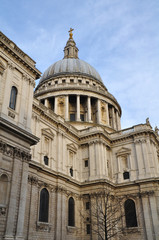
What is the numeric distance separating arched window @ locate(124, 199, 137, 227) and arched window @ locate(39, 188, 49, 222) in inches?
478

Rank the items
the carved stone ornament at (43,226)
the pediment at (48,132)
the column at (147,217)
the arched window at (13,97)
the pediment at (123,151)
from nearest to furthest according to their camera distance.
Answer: the arched window at (13,97) → the carved stone ornament at (43,226) → the column at (147,217) → the pediment at (48,132) → the pediment at (123,151)

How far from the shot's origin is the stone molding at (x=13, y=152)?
18883mm

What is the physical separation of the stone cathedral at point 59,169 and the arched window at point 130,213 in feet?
0.41

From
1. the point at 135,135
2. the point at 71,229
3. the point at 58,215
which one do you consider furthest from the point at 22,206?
the point at 135,135

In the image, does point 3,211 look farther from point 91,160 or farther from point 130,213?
point 130,213

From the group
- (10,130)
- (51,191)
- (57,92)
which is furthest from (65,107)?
(10,130)

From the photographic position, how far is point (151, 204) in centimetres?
3278

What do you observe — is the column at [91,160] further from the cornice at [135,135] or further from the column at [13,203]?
the column at [13,203]

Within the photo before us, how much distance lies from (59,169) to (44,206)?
5.17 metres

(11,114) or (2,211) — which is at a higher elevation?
(11,114)

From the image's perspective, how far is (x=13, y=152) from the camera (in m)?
19.8

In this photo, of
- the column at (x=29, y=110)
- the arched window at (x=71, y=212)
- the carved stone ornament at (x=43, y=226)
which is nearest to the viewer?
the column at (x=29, y=110)

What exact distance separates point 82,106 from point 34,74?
1065 inches

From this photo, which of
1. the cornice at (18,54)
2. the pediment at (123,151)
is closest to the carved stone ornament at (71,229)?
the pediment at (123,151)
